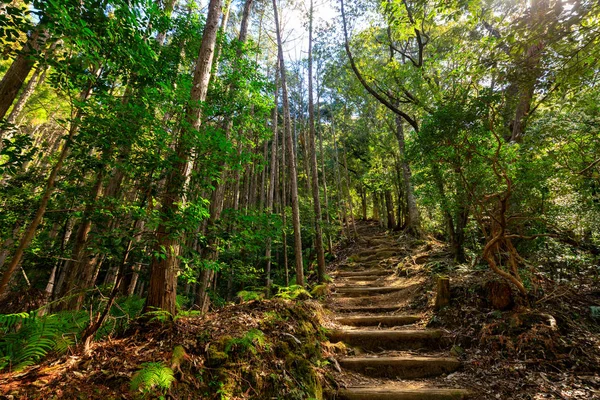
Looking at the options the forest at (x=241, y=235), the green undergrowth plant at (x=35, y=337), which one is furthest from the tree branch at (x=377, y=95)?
A: the green undergrowth plant at (x=35, y=337)

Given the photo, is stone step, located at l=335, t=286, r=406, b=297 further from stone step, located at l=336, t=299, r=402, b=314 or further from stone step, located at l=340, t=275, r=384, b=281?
stone step, located at l=340, t=275, r=384, b=281

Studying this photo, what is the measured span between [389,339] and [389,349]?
0.14m

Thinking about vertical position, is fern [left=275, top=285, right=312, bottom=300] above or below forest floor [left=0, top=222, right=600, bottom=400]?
above

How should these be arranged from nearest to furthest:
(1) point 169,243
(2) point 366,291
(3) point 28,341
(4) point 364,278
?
1. (3) point 28,341
2. (1) point 169,243
3. (2) point 366,291
4. (4) point 364,278

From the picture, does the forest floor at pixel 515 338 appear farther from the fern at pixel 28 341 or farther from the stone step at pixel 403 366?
the fern at pixel 28 341

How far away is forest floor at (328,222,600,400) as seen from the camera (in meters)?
2.85

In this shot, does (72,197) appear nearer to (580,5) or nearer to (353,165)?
(580,5)

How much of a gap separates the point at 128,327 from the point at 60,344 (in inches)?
20.4

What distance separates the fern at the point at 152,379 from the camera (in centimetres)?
187

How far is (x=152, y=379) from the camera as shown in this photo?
6.26ft

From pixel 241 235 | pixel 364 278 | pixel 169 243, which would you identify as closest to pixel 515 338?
pixel 241 235

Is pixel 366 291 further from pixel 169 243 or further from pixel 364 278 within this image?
pixel 169 243

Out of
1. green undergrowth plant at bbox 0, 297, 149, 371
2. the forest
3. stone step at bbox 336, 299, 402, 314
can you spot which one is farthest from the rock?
green undergrowth plant at bbox 0, 297, 149, 371

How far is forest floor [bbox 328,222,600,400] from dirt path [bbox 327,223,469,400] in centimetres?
5
